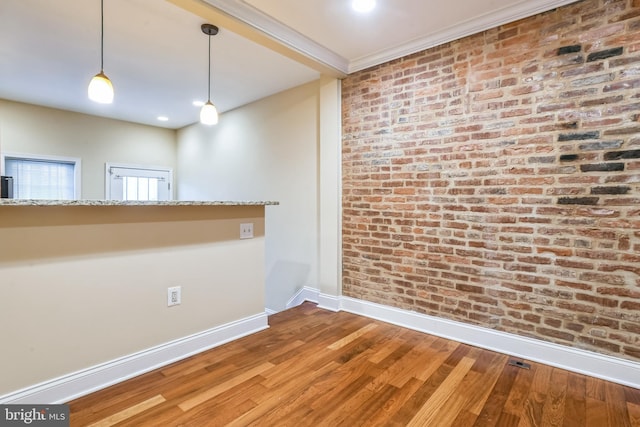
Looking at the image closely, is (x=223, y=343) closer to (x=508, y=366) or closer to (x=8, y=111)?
(x=508, y=366)

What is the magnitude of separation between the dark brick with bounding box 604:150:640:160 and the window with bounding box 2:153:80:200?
20.2 ft

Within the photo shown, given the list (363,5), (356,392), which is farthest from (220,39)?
(356,392)

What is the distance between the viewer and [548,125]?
2.05 meters

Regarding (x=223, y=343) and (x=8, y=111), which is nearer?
(x=223, y=343)

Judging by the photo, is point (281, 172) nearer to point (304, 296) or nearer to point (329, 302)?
point (304, 296)

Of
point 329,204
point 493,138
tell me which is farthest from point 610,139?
point 329,204

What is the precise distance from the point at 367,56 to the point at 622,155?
2050 mm

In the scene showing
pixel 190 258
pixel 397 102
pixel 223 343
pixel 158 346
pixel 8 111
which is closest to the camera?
pixel 158 346

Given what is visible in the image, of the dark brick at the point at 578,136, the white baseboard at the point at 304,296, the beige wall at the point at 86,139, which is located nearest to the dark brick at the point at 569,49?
the dark brick at the point at 578,136

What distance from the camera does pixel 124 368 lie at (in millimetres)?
1863

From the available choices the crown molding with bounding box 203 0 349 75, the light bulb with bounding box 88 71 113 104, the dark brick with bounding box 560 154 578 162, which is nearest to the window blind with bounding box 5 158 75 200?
A: the light bulb with bounding box 88 71 113 104

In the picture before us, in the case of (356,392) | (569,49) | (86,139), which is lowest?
(356,392)

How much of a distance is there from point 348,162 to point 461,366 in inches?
77.7

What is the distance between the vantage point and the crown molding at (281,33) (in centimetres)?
211
